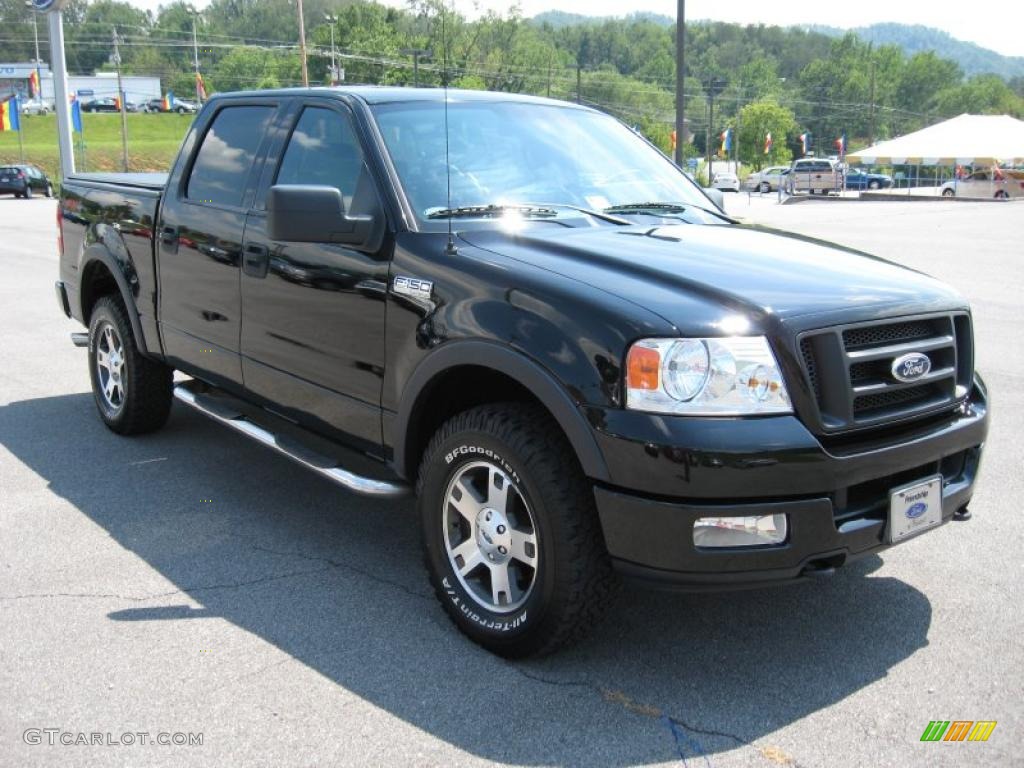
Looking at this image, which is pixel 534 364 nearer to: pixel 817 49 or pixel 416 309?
pixel 416 309

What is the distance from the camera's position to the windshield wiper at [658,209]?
445 centimetres

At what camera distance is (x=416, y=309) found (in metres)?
3.81

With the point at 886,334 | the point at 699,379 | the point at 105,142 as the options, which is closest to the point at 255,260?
the point at 699,379

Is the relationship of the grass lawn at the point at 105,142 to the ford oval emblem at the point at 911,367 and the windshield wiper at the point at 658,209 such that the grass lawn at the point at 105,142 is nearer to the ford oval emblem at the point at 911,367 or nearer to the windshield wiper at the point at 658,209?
the windshield wiper at the point at 658,209

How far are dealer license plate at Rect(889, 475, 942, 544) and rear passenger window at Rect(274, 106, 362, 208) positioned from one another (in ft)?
7.66

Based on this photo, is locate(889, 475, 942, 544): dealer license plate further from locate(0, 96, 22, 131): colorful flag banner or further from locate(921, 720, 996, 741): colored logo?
locate(0, 96, 22, 131): colorful flag banner

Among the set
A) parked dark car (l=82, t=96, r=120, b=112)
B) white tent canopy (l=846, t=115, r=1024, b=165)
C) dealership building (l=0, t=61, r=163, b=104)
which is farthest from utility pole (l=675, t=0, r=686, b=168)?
parked dark car (l=82, t=96, r=120, b=112)

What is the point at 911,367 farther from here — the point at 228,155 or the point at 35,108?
the point at 35,108

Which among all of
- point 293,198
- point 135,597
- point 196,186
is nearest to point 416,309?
point 293,198

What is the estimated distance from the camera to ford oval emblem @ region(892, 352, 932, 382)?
132 inches

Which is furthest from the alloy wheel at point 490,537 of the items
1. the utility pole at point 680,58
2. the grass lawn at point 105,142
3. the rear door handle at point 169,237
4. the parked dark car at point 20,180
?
the grass lawn at point 105,142

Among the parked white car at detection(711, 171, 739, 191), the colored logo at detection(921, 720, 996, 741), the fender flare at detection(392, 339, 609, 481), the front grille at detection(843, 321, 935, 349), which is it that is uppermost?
the parked white car at detection(711, 171, 739, 191)

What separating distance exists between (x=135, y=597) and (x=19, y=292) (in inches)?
405

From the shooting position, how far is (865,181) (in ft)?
225
